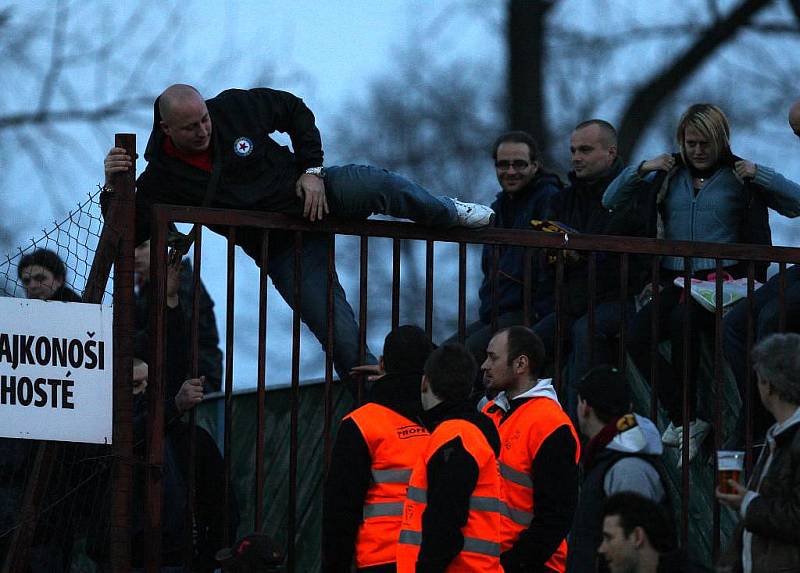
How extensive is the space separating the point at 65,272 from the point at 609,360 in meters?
2.49

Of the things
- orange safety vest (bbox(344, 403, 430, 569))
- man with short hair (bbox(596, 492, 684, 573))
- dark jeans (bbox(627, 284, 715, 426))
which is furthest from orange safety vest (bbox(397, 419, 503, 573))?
dark jeans (bbox(627, 284, 715, 426))

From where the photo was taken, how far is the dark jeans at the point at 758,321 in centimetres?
768

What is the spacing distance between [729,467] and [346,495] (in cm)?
143

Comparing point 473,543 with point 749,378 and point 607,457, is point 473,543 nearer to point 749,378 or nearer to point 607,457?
point 607,457

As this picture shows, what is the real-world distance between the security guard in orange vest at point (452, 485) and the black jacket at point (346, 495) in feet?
0.61

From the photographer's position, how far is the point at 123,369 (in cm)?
673

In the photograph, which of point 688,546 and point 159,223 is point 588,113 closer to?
point 688,546

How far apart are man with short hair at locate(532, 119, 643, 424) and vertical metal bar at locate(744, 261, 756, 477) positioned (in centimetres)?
56

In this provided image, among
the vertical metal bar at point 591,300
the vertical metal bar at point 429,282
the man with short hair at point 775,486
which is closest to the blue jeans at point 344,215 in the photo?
the vertical metal bar at point 429,282

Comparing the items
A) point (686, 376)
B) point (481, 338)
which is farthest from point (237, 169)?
point (686, 376)

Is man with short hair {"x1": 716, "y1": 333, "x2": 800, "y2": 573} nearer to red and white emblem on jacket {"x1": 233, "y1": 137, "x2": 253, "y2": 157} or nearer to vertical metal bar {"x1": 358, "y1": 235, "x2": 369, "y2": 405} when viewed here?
vertical metal bar {"x1": 358, "y1": 235, "x2": 369, "y2": 405}

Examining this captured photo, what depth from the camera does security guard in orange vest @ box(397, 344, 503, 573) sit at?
5.94 meters

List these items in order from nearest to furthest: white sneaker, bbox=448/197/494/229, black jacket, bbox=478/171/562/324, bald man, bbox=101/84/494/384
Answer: bald man, bbox=101/84/494/384 → white sneaker, bbox=448/197/494/229 → black jacket, bbox=478/171/562/324

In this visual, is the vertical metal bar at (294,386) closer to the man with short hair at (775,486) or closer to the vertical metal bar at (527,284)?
the vertical metal bar at (527,284)
